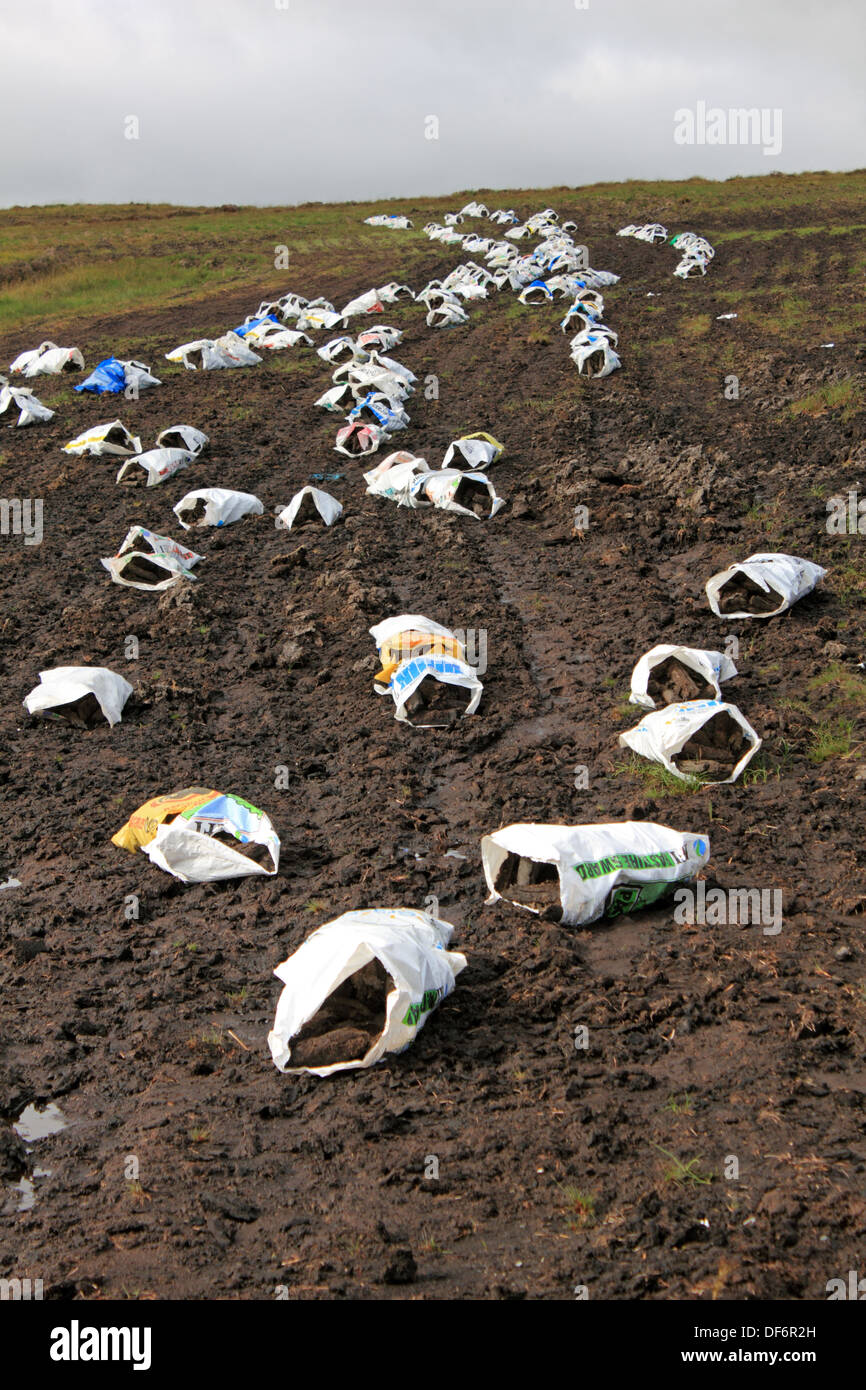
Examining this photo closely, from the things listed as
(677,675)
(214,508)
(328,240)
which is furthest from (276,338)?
(328,240)

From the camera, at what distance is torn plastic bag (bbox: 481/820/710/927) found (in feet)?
13.8

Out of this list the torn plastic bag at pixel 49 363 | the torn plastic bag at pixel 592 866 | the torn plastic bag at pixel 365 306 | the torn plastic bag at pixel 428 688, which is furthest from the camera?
the torn plastic bag at pixel 365 306

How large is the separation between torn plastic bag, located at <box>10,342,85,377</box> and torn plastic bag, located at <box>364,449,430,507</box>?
8.23 meters

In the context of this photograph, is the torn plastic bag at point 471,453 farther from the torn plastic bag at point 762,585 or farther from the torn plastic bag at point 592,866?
the torn plastic bag at point 592,866

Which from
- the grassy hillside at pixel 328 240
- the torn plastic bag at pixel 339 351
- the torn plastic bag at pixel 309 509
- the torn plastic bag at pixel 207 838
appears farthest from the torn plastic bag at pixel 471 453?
the grassy hillside at pixel 328 240

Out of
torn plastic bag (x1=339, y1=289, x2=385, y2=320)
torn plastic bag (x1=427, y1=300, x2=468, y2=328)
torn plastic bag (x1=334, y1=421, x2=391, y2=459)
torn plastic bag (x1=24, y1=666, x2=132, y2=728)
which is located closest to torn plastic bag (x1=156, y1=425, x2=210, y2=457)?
torn plastic bag (x1=334, y1=421, x2=391, y2=459)

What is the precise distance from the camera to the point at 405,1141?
125 inches

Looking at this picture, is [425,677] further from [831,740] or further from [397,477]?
[397,477]

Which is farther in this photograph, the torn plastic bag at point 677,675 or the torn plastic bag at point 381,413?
the torn plastic bag at point 381,413

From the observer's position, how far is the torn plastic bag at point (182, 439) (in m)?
11.9

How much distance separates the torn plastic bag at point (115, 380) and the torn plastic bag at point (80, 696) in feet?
30.6

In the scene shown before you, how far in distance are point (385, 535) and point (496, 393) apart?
5.53 metres

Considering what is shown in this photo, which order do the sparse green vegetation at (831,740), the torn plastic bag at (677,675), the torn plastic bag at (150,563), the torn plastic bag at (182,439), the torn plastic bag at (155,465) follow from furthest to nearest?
the torn plastic bag at (182,439) < the torn plastic bag at (155,465) < the torn plastic bag at (150,563) < the torn plastic bag at (677,675) < the sparse green vegetation at (831,740)

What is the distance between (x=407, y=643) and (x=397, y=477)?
418 centimetres
